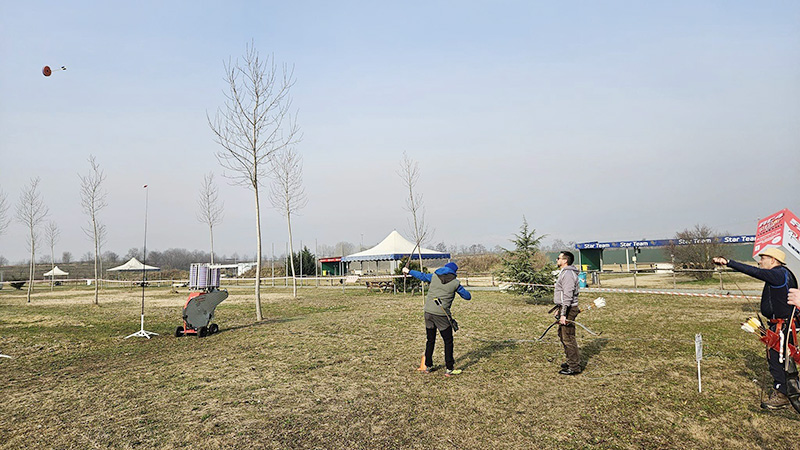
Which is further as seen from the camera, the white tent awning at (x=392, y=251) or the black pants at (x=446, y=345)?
the white tent awning at (x=392, y=251)

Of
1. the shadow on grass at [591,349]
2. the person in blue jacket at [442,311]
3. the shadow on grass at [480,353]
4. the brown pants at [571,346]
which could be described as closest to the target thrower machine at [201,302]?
the person in blue jacket at [442,311]

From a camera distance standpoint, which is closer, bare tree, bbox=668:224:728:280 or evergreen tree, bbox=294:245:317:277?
bare tree, bbox=668:224:728:280

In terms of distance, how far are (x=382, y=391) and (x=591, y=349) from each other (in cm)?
498

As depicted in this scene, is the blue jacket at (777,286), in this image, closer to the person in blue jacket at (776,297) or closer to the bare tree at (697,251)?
the person in blue jacket at (776,297)

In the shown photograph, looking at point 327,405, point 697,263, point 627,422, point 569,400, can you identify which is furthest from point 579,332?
point 697,263

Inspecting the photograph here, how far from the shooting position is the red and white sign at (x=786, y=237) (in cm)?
559

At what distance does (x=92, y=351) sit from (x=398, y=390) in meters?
7.97

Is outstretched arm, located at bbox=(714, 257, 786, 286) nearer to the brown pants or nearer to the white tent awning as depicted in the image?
the brown pants

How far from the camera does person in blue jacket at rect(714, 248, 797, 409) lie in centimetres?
549

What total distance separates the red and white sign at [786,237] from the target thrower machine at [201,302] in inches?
447

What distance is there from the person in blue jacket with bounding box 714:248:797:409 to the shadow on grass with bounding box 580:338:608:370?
2.74m

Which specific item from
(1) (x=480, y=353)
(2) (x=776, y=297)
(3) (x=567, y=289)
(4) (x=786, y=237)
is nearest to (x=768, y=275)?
(2) (x=776, y=297)

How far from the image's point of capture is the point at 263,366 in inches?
329

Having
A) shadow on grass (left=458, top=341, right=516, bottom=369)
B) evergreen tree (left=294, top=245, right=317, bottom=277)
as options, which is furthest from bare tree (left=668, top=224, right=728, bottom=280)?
evergreen tree (left=294, top=245, right=317, bottom=277)
